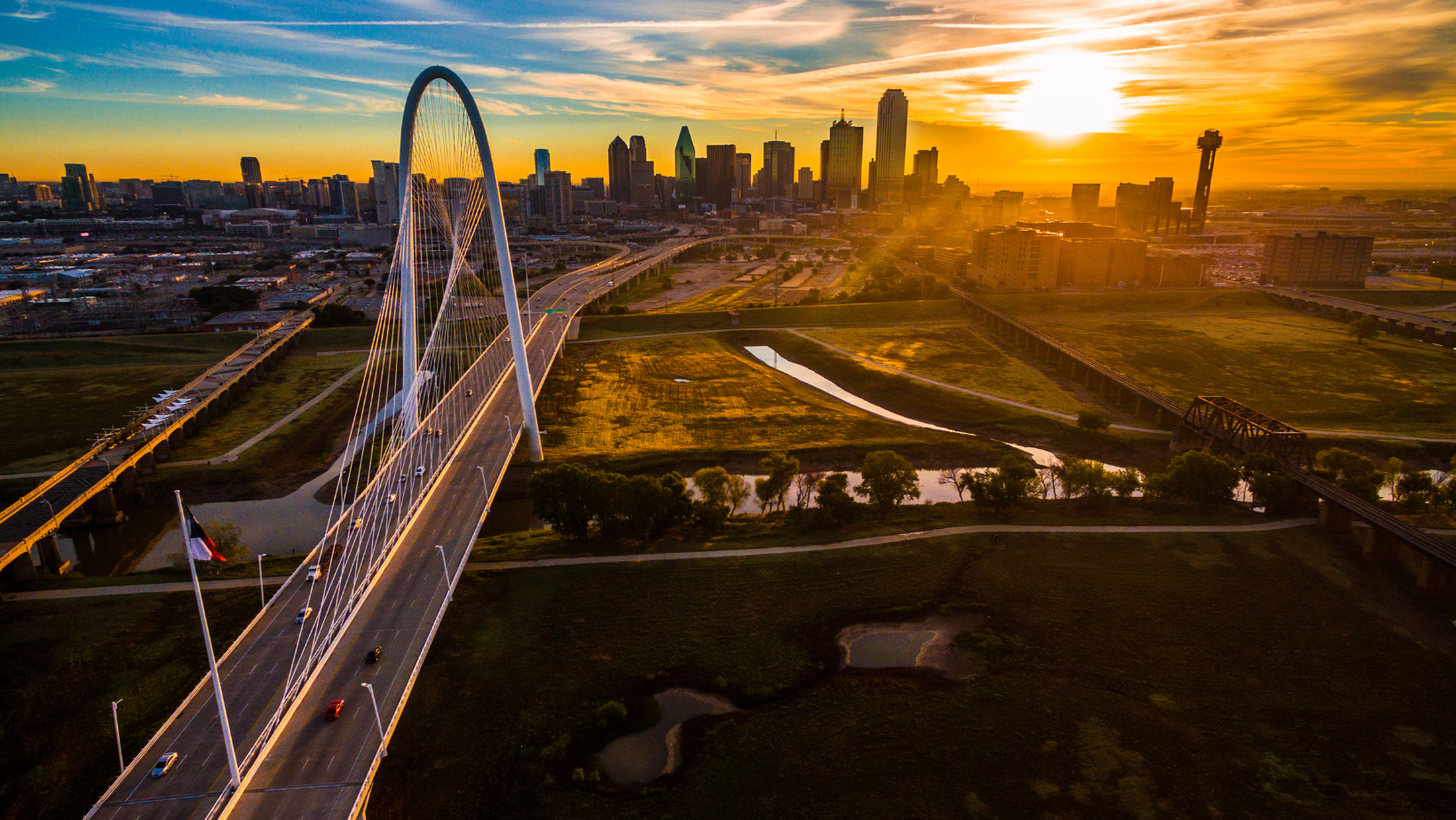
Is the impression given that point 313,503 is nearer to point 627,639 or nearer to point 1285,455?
point 627,639

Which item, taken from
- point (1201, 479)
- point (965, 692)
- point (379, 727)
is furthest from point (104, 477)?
point (1201, 479)

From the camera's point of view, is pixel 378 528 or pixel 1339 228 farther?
pixel 1339 228

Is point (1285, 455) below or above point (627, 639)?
above

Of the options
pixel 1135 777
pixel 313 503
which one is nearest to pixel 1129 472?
pixel 1135 777

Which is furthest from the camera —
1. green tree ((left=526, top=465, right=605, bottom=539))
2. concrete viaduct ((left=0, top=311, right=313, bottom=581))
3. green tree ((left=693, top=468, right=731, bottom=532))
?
green tree ((left=693, top=468, right=731, bottom=532))

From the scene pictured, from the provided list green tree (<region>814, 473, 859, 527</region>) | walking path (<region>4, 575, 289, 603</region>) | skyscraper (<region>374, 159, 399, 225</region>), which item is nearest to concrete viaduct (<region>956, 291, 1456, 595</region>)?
green tree (<region>814, 473, 859, 527</region>)

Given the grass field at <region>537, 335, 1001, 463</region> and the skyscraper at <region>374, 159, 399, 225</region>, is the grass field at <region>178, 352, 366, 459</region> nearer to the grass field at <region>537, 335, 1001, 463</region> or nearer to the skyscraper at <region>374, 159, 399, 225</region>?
the grass field at <region>537, 335, 1001, 463</region>
